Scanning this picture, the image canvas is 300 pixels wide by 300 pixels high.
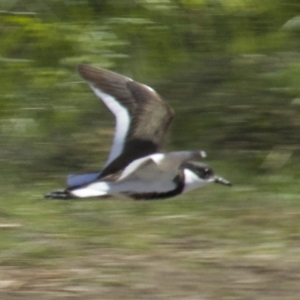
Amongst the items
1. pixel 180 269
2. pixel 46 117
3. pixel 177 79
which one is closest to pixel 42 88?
pixel 46 117

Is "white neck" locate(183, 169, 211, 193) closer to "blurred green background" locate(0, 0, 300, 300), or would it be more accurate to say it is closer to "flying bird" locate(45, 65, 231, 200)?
"flying bird" locate(45, 65, 231, 200)

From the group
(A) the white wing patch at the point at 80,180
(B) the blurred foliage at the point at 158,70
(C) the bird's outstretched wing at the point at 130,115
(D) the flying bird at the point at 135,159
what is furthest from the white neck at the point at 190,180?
(B) the blurred foliage at the point at 158,70

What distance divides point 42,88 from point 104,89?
1.73 meters

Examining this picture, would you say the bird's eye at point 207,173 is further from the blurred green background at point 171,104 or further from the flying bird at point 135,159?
the blurred green background at point 171,104

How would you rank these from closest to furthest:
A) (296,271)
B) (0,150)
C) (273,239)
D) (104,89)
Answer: (296,271)
(273,239)
(104,89)
(0,150)

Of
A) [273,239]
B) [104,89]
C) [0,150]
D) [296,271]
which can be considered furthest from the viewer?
[0,150]

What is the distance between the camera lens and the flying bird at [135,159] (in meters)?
5.47

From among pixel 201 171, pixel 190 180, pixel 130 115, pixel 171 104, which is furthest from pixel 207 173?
pixel 171 104

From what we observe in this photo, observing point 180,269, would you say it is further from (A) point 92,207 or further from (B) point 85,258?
(A) point 92,207

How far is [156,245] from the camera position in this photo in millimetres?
5602

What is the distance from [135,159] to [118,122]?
1.31 feet

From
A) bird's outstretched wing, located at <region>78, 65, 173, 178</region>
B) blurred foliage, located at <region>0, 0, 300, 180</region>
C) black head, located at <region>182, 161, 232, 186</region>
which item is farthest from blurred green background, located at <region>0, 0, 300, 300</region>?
bird's outstretched wing, located at <region>78, 65, 173, 178</region>

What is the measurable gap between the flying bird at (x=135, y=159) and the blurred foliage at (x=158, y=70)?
4.35 ft

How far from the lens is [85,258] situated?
5.40m
